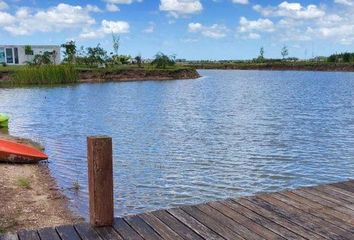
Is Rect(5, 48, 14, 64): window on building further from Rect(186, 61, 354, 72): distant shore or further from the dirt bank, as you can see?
Rect(186, 61, 354, 72): distant shore

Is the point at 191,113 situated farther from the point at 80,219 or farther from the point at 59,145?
the point at 80,219

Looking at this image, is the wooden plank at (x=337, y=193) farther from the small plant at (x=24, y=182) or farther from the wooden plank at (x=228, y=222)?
the small plant at (x=24, y=182)

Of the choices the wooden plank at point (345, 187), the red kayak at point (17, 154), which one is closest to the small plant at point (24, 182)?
the red kayak at point (17, 154)

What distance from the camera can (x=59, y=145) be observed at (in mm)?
20391

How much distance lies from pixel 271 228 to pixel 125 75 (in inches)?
3313

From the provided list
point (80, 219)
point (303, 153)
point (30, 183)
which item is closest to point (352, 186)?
point (80, 219)

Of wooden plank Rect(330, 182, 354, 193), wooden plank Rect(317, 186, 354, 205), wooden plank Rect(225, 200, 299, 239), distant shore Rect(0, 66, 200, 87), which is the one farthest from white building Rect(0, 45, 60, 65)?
wooden plank Rect(225, 200, 299, 239)

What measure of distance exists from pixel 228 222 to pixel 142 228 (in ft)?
Result: 3.64

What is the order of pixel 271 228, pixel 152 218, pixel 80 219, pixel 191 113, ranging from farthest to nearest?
pixel 191 113 < pixel 80 219 < pixel 152 218 < pixel 271 228

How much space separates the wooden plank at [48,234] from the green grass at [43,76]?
68977 mm

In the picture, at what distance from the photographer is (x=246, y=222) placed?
19.0 feet

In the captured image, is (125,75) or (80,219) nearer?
(80,219)

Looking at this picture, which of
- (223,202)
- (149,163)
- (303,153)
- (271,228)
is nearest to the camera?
(271,228)

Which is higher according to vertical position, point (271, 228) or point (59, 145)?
point (271, 228)
